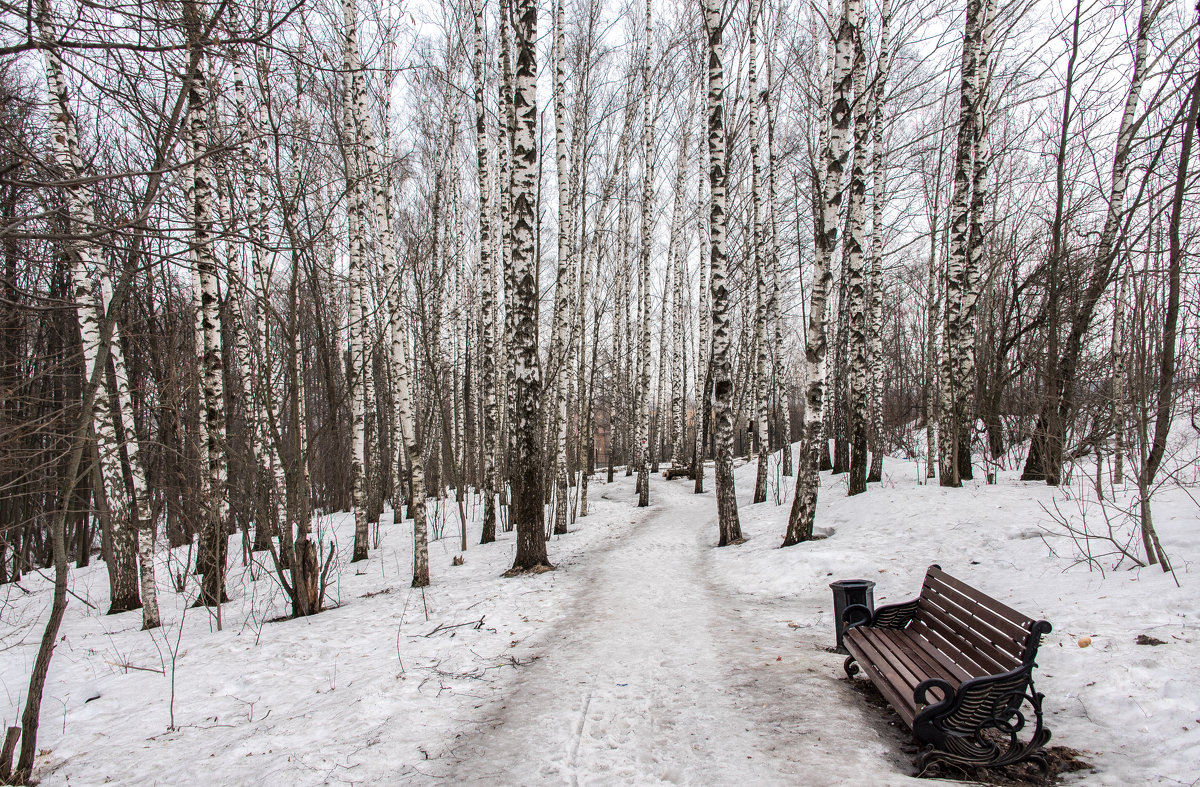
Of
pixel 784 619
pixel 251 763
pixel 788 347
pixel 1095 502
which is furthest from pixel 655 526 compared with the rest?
pixel 788 347

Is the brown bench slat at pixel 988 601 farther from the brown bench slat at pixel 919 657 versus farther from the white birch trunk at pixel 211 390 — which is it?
the white birch trunk at pixel 211 390

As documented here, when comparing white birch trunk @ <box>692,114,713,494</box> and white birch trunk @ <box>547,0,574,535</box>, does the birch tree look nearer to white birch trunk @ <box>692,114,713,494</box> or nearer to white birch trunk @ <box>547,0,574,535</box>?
white birch trunk @ <box>547,0,574,535</box>

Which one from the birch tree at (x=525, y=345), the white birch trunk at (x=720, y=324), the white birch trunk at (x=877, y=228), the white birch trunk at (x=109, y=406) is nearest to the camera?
the white birch trunk at (x=109, y=406)

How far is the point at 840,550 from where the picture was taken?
24.7 ft

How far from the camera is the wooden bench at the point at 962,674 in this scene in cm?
294

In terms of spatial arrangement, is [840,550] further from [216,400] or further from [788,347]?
[788,347]

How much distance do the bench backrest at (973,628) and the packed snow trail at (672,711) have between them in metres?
0.75

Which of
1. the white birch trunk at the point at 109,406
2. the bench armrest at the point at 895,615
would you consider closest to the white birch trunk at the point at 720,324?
the bench armrest at the point at 895,615

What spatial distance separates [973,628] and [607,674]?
2.59 metres

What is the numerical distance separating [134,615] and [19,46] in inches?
302

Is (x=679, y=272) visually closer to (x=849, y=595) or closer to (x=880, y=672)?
(x=849, y=595)

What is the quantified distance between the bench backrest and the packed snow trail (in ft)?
2.47

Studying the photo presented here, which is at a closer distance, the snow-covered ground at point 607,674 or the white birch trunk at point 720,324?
the snow-covered ground at point 607,674

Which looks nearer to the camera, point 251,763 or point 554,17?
point 251,763
